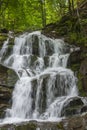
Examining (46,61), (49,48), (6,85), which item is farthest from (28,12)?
(6,85)

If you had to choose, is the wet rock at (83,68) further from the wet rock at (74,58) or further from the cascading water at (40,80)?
the wet rock at (74,58)

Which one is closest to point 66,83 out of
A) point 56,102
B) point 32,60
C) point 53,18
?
point 56,102

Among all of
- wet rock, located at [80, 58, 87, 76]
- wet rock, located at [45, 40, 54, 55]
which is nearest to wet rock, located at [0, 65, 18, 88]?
wet rock, located at [80, 58, 87, 76]

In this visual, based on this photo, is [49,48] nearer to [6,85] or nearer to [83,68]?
[83,68]

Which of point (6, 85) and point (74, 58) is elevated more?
point (74, 58)

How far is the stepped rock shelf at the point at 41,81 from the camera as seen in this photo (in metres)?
14.3

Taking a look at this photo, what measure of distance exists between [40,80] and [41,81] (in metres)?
0.10

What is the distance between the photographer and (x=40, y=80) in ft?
52.5

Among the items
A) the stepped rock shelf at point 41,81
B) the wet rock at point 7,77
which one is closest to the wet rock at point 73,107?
the stepped rock shelf at point 41,81

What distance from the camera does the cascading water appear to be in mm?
15027

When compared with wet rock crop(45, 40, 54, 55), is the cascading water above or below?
below

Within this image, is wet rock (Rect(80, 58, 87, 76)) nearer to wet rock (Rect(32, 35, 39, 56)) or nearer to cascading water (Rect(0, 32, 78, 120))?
cascading water (Rect(0, 32, 78, 120))

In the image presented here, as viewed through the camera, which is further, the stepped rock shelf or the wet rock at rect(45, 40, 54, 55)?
the wet rock at rect(45, 40, 54, 55)

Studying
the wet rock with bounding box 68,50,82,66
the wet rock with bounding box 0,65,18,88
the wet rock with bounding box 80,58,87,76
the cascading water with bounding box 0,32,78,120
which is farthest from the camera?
the wet rock with bounding box 68,50,82,66
